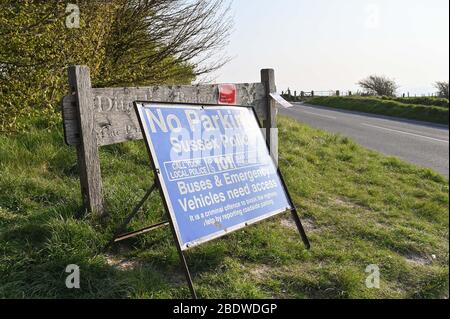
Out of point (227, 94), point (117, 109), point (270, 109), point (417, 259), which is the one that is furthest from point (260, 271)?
point (270, 109)

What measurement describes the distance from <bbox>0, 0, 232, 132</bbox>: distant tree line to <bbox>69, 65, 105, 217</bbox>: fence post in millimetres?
1089

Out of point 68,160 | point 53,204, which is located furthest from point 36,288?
point 68,160

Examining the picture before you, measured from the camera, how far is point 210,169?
3322 mm

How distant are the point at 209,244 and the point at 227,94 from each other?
2.19 meters

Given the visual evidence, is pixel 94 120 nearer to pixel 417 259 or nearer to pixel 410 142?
pixel 417 259

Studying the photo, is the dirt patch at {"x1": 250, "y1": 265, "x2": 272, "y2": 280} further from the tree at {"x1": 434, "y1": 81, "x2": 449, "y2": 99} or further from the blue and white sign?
the tree at {"x1": 434, "y1": 81, "x2": 449, "y2": 99}

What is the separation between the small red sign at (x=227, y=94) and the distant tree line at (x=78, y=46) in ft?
5.62

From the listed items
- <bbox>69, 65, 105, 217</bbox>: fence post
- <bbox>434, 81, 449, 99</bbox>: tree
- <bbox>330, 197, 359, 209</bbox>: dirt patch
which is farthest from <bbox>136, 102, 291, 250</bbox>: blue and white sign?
<bbox>434, 81, 449, 99</bbox>: tree

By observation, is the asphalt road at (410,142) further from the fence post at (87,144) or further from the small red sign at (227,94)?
the fence post at (87,144)

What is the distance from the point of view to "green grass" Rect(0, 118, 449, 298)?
296cm
